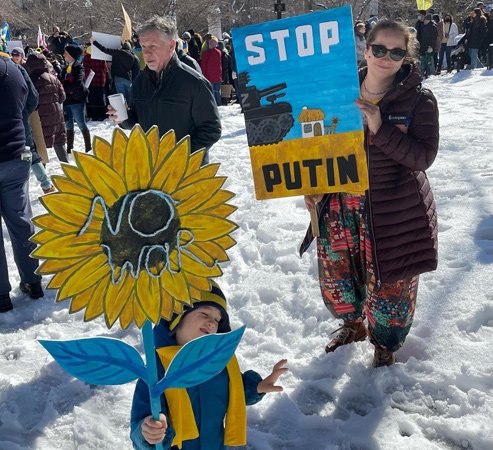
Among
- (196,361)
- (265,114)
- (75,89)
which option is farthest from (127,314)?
(75,89)

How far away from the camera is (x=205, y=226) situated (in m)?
1.52

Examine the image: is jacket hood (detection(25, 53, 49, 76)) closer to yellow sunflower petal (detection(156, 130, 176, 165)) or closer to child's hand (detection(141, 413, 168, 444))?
yellow sunflower petal (detection(156, 130, 176, 165))

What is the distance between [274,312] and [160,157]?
2440 millimetres

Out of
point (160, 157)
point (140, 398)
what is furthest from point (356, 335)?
point (160, 157)

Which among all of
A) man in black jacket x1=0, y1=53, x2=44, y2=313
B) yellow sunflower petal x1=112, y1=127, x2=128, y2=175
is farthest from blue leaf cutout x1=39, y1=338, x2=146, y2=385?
man in black jacket x1=0, y1=53, x2=44, y2=313

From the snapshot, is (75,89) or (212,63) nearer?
(75,89)

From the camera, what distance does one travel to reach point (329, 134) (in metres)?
2.24

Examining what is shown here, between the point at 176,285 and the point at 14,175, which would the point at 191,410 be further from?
the point at 14,175

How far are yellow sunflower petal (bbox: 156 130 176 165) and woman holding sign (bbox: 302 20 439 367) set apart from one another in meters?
1.07

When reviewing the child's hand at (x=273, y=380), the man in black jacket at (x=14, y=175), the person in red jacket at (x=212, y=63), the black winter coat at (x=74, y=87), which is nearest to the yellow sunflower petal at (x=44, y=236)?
the child's hand at (x=273, y=380)

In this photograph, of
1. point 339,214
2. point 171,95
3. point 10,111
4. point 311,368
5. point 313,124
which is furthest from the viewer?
point 10,111

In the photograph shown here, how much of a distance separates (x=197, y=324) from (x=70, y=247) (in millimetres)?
614

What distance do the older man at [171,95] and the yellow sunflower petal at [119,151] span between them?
1.88 metres

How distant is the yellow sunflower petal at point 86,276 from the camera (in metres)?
1.44
